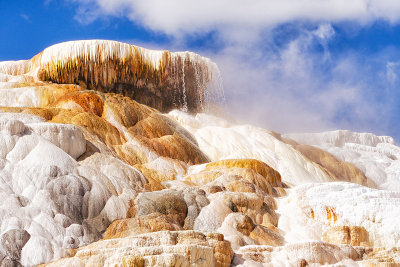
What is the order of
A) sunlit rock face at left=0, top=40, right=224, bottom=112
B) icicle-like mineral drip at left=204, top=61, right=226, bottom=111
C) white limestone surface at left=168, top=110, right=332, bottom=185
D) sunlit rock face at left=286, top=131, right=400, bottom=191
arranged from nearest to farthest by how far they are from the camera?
white limestone surface at left=168, top=110, right=332, bottom=185
sunlit rock face at left=0, top=40, right=224, bottom=112
sunlit rock face at left=286, top=131, right=400, bottom=191
icicle-like mineral drip at left=204, top=61, right=226, bottom=111

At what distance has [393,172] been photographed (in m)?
32.1

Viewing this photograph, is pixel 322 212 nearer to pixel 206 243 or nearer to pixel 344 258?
pixel 344 258

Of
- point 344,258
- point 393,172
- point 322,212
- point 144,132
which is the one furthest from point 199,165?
point 393,172

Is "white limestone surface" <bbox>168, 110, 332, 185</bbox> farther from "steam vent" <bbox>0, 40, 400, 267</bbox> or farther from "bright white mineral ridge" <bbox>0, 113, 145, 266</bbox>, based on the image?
"bright white mineral ridge" <bbox>0, 113, 145, 266</bbox>

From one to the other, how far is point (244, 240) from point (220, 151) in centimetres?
1028

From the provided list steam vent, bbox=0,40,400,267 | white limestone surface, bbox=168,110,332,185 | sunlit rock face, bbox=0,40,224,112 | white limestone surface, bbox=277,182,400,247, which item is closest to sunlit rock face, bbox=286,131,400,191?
steam vent, bbox=0,40,400,267

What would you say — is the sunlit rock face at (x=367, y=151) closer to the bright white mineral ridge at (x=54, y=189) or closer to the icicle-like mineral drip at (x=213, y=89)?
the icicle-like mineral drip at (x=213, y=89)

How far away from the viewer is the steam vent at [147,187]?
47.3 feet

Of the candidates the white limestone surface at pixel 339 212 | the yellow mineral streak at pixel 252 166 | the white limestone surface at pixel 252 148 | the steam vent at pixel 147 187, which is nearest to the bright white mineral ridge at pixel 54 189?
the steam vent at pixel 147 187

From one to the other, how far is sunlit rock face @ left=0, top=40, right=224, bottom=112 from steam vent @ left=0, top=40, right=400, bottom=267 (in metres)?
0.06

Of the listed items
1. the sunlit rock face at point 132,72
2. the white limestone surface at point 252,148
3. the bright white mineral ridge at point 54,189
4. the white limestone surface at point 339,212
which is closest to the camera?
the bright white mineral ridge at point 54,189

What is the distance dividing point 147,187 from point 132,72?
1256cm

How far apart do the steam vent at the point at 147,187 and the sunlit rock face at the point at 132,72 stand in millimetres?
64

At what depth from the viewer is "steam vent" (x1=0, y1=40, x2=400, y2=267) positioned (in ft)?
47.3
